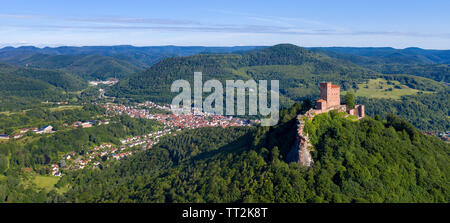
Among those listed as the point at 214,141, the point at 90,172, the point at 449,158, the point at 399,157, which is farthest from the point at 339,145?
the point at 90,172

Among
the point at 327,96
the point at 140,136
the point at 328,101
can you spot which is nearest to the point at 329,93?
the point at 327,96

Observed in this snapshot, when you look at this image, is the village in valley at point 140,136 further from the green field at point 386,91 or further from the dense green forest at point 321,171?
the green field at point 386,91

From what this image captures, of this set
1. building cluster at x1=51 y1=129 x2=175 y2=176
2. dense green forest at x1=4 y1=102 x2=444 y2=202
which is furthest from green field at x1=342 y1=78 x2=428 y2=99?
dense green forest at x1=4 y1=102 x2=444 y2=202

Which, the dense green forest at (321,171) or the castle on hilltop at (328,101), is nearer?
the dense green forest at (321,171)

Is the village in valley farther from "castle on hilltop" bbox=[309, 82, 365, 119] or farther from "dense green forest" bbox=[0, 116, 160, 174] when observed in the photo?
"castle on hilltop" bbox=[309, 82, 365, 119]

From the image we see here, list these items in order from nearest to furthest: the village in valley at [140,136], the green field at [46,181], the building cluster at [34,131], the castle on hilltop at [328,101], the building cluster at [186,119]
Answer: the castle on hilltop at [328,101] < the green field at [46,181] < the village in valley at [140,136] < the building cluster at [34,131] < the building cluster at [186,119]

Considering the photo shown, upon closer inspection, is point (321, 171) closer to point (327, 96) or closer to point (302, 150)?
point (302, 150)

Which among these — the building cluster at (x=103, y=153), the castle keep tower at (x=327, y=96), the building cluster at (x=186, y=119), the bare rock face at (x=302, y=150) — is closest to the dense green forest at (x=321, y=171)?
the bare rock face at (x=302, y=150)

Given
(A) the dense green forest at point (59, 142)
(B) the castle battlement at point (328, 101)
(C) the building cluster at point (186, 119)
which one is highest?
(B) the castle battlement at point (328, 101)

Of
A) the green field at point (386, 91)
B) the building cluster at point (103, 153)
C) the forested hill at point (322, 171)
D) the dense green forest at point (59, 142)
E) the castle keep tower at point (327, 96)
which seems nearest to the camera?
the forested hill at point (322, 171)
